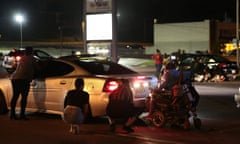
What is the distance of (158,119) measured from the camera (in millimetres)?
10820

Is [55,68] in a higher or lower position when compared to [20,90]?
higher

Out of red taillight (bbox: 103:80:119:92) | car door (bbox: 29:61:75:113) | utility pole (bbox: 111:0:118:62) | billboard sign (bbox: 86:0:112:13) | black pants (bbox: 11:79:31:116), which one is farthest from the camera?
billboard sign (bbox: 86:0:112:13)

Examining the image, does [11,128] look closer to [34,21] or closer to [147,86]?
[147,86]

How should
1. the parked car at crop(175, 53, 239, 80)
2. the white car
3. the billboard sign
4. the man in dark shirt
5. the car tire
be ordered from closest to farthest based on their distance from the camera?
the man in dark shirt → the white car → the car tire → the billboard sign → the parked car at crop(175, 53, 239, 80)

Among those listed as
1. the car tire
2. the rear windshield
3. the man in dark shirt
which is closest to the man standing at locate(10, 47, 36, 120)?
the car tire

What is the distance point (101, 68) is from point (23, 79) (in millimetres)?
1826

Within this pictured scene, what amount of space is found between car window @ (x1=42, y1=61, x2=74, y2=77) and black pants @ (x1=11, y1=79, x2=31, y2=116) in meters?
0.55

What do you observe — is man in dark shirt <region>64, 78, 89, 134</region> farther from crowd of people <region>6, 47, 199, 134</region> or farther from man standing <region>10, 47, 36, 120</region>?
man standing <region>10, 47, 36, 120</region>

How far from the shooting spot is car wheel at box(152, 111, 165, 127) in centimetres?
1069

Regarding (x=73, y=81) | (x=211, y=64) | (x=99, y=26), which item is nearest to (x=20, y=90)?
(x=73, y=81)

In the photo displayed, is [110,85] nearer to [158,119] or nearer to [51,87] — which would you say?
[158,119]

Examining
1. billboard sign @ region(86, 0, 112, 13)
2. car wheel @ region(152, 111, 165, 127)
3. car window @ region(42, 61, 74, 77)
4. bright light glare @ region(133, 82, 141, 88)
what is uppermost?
billboard sign @ region(86, 0, 112, 13)

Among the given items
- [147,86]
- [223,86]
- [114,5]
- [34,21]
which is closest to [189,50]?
[223,86]

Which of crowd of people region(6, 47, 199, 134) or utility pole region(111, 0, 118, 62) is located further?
utility pole region(111, 0, 118, 62)
